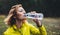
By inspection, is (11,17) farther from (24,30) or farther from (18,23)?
(24,30)

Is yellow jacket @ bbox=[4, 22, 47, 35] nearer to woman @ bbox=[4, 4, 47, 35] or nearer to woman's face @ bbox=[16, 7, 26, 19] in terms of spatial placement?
woman @ bbox=[4, 4, 47, 35]

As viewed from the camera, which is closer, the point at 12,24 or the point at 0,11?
the point at 12,24

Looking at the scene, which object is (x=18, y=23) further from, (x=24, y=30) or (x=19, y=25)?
(x=24, y=30)

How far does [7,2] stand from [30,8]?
4.00 ft

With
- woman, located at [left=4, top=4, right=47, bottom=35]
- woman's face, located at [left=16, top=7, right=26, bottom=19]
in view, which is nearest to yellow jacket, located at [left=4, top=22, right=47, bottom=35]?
woman, located at [left=4, top=4, right=47, bottom=35]

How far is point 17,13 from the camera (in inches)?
159

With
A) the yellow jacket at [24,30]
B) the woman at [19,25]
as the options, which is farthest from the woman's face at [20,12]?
the yellow jacket at [24,30]

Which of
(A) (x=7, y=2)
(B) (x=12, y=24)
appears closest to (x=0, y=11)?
(A) (x=7, y=2)

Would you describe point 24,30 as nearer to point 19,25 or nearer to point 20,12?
point 19,25

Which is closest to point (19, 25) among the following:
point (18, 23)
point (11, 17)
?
point (18, 23)

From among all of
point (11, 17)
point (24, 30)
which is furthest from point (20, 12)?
point (24, 30)

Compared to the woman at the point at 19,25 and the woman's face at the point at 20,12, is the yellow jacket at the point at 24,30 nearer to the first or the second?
the woman at the point at 19,25

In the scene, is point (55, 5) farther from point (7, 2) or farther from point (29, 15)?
point (29, 15)

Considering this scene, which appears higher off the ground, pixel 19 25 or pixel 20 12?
pixel 20 12
